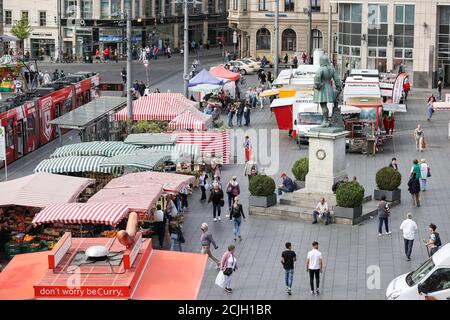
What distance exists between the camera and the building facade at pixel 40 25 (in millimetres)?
92062

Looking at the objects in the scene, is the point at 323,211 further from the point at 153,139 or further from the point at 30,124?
the point at 30,124

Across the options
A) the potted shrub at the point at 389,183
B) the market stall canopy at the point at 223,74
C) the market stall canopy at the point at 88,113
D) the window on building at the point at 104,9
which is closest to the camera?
the potted shrub at the point at 389,183

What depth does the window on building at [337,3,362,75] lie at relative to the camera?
7162 centimetres

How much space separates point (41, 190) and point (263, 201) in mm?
7044

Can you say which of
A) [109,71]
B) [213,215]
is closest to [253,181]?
[213,215]

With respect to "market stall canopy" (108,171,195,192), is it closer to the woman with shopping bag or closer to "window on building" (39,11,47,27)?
the woman with shopping bag

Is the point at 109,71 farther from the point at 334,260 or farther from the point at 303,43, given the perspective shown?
the point at 334,260

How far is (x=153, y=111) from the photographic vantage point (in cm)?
4588

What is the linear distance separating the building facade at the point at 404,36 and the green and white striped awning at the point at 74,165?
3901 cm

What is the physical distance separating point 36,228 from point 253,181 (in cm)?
749

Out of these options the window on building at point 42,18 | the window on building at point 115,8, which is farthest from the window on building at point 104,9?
the window on building at point 42,18

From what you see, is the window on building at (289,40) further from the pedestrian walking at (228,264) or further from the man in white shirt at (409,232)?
the pedestrian walking at (228,264)

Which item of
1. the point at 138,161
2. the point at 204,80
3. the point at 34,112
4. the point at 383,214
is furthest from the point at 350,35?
the point at 383,214

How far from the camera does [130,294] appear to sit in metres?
15.1
